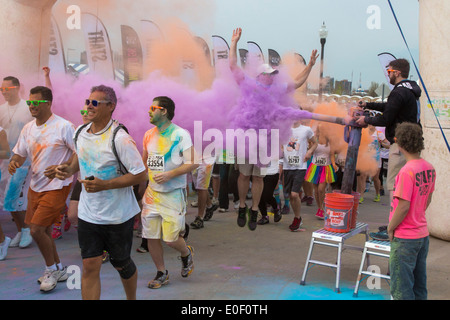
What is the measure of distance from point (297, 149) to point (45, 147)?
4313mm

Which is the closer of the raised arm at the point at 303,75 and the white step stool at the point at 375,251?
the white step stool at the point at 375,251

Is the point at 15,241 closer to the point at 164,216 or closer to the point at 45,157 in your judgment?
the point at 45,157

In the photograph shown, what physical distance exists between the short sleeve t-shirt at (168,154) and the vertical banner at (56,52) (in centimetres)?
267

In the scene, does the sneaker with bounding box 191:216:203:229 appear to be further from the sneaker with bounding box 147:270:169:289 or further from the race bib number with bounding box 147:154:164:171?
the race bib number with bounding box 147:154:164:171

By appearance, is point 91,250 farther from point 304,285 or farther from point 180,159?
point 304,285

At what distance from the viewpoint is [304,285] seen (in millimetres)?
4266

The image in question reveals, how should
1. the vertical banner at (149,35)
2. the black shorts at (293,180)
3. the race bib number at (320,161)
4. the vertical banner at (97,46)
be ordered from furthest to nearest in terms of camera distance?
1. the race bib number at (320,161)
2. the black shorts at (293,180)
3. the vertical banner at (97,46)
4. the vertical banner at (149,35)

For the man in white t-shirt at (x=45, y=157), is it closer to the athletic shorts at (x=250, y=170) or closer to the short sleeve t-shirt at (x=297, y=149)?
the athletic shorts at (x=250, y=170)

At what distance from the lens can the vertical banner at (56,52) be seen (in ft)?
20.0

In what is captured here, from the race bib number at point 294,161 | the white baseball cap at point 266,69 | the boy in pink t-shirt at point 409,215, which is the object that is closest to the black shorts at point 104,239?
the boy in pink t-shirt at point 409,215

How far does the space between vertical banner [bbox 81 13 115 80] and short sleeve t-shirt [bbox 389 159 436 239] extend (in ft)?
12.8
